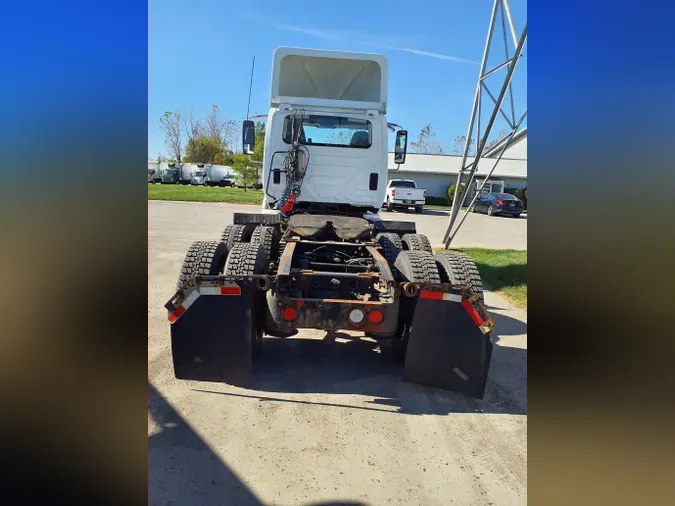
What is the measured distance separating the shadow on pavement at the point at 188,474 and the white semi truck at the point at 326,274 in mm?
844

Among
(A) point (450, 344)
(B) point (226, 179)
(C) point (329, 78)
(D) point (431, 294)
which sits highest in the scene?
(C) point (329, 78)

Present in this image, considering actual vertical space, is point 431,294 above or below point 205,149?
below

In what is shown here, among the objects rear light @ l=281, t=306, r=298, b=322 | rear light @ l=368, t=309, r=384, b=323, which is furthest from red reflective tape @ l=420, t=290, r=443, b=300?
rear light @ l=281, t=306, r=298, b=322

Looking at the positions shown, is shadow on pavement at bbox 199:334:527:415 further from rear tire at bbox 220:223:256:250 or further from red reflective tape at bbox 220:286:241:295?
rear tire at bbox 220:223:256:250

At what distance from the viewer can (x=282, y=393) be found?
3.88 metres

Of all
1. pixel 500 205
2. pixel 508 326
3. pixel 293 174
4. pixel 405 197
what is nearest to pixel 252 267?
pixel 293 174

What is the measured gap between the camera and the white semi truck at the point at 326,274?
3.80m

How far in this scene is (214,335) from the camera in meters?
3.85

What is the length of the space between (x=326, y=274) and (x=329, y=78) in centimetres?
444

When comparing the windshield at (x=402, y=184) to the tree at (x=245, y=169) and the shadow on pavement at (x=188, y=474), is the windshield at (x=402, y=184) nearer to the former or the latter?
the tree at (x=245, y=169)

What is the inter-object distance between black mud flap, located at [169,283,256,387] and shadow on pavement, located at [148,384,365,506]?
2.05 feet

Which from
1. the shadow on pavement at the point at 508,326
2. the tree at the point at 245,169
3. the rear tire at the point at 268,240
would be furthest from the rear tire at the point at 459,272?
the tree at the point at 245,169

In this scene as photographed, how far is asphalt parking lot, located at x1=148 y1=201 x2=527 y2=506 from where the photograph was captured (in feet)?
8.75

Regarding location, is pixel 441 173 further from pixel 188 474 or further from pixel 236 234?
pixel 188 474
